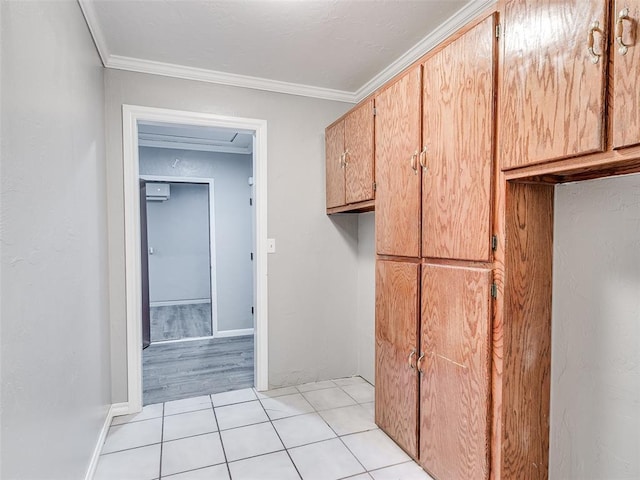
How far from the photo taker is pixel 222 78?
8.69ft

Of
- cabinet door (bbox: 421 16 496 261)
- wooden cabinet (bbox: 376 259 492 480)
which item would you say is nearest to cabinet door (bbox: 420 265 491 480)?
wooden cabinet (bbox: 376 259 492 480)

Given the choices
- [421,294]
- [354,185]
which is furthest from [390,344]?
[354,185]

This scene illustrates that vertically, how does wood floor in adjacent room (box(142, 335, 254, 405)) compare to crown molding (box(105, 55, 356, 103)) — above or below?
below

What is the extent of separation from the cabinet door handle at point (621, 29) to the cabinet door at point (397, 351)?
1.13 metres

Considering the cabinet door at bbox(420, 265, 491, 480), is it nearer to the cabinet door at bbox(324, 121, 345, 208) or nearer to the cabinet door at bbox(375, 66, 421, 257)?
the cabinet door at bbox(375, 66, 421, 257)

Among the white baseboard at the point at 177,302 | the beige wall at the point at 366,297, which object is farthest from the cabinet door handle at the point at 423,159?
the white baseboard at the point at 177,302

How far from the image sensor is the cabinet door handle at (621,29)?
3.12ft

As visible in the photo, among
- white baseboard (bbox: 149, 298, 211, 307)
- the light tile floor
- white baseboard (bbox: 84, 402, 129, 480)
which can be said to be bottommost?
white baseboard (bbox: 149, 298, 211, 307)

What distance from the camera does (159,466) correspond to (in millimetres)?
1891

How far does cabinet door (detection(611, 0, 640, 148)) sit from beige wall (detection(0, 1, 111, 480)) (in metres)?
1.64

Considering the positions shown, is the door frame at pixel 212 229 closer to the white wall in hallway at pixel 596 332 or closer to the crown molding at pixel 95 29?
the crown molding at pixel 95 29

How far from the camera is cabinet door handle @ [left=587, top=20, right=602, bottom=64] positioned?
39.9 inches

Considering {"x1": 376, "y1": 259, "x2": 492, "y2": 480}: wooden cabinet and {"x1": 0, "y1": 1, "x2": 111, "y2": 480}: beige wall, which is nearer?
{"x1": 0, "y1": 1, "x2": 111, "y2": 480}: beige wall

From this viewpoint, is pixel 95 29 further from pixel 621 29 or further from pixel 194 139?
pixel 621 29
